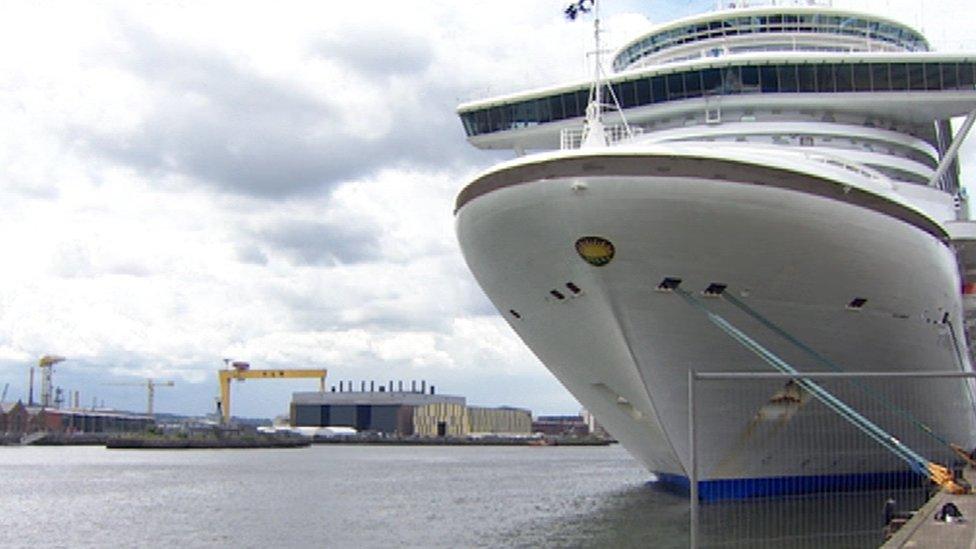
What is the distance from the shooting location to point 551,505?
3306 centimetres

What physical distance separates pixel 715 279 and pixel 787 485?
19.9ft

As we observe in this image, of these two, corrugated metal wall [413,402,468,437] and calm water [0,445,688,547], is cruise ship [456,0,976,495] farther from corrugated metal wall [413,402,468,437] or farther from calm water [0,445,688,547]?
corrugated metal wall [413,402,468,437]

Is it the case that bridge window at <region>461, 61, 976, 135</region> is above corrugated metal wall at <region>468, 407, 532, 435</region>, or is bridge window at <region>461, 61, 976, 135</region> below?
above

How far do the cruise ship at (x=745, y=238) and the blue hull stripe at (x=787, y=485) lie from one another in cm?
10

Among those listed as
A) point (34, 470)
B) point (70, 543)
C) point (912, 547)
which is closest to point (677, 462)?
point (912, 547)

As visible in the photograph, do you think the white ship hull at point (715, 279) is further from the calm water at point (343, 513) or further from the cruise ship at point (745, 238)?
the calm water at point (343, 513)

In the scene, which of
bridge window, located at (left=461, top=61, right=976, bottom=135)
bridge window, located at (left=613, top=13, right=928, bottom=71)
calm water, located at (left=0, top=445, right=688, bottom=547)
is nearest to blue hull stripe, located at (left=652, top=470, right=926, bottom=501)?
calm water, located at (left=0, top=445, right=688, bottom=547)

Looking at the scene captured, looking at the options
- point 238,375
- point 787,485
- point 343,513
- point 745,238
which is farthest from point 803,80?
point 238,375

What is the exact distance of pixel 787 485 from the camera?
22.5 m

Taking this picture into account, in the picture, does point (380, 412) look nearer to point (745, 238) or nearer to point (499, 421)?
point (499, 421)

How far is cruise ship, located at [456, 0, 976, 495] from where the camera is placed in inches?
723

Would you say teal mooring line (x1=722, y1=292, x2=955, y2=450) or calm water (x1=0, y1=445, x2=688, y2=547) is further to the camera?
calm water (x1=0, y1=445, x2=688, y2=547)

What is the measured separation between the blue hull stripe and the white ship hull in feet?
0.70

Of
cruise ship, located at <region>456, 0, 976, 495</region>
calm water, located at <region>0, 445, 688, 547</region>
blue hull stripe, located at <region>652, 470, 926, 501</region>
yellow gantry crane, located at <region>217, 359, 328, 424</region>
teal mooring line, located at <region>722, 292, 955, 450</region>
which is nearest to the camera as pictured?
cruise ship, located at <region>456, 0, 976, 495</region>
